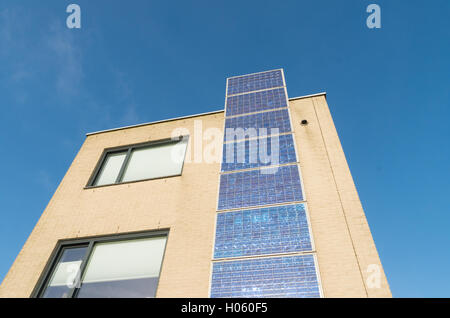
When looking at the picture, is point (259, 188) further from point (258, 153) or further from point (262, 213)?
point (258, 153)

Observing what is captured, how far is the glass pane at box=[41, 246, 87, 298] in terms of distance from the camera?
5938 millimetres

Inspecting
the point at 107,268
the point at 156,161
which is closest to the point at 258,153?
the point at 156,161

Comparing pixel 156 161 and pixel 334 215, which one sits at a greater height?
pixel 156 161

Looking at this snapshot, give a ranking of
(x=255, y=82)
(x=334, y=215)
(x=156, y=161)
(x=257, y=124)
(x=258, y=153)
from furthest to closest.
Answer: (x=255, y=82) < (x=156, y=161) < (x=257, y=124) < (x=258, y=153) < (x=334, y=215)

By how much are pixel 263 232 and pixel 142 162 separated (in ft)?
15.7

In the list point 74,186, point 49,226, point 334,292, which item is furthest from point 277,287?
point 74,186

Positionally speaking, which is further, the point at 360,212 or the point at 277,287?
the point at 360,212

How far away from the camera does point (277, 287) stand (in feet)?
14.5

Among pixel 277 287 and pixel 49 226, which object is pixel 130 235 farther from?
pixel 277 287

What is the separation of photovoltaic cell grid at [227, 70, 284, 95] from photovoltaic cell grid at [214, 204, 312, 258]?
4.81 meters

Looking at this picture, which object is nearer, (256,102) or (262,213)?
(262,213)

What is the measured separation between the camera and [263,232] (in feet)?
17.2

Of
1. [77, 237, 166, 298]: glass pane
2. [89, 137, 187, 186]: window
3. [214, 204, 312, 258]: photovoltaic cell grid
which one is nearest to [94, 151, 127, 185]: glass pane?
[89, 137, 187, 186]: window
